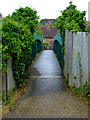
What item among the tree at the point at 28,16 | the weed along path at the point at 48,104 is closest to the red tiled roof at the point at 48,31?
the tree at the point at 28,16

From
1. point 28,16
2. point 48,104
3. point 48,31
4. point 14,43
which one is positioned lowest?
point 48,104

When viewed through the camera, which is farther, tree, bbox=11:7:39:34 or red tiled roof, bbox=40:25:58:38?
red tiled roof, bbox=40:25:58:38

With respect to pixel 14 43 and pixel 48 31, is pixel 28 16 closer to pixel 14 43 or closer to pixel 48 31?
pixel 14 43

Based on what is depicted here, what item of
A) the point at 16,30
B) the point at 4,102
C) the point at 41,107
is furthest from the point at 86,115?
the point at 16,30

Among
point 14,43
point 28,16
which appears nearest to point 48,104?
point 14,43

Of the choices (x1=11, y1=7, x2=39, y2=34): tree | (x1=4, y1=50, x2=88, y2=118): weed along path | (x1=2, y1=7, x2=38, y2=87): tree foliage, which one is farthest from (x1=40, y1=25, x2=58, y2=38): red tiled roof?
(x1=4, y1=50, x2=88, y2=118): weed along path

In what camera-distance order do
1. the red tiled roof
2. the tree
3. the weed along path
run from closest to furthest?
the weed along path → the tree → the red tiled roof

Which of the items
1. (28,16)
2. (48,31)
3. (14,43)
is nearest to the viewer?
(14,43)

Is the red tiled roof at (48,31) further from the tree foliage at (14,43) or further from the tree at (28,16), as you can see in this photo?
the tree foliage at (14,43)

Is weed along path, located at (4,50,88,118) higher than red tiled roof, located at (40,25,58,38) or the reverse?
the reverse

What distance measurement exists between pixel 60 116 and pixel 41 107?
2.42 ft

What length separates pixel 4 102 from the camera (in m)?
4.93

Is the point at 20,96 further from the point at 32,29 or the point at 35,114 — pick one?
the point at 32,29

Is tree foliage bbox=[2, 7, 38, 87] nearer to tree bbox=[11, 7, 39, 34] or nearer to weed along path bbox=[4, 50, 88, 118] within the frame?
weed along path bbox=[4, 50, 88, 118]
